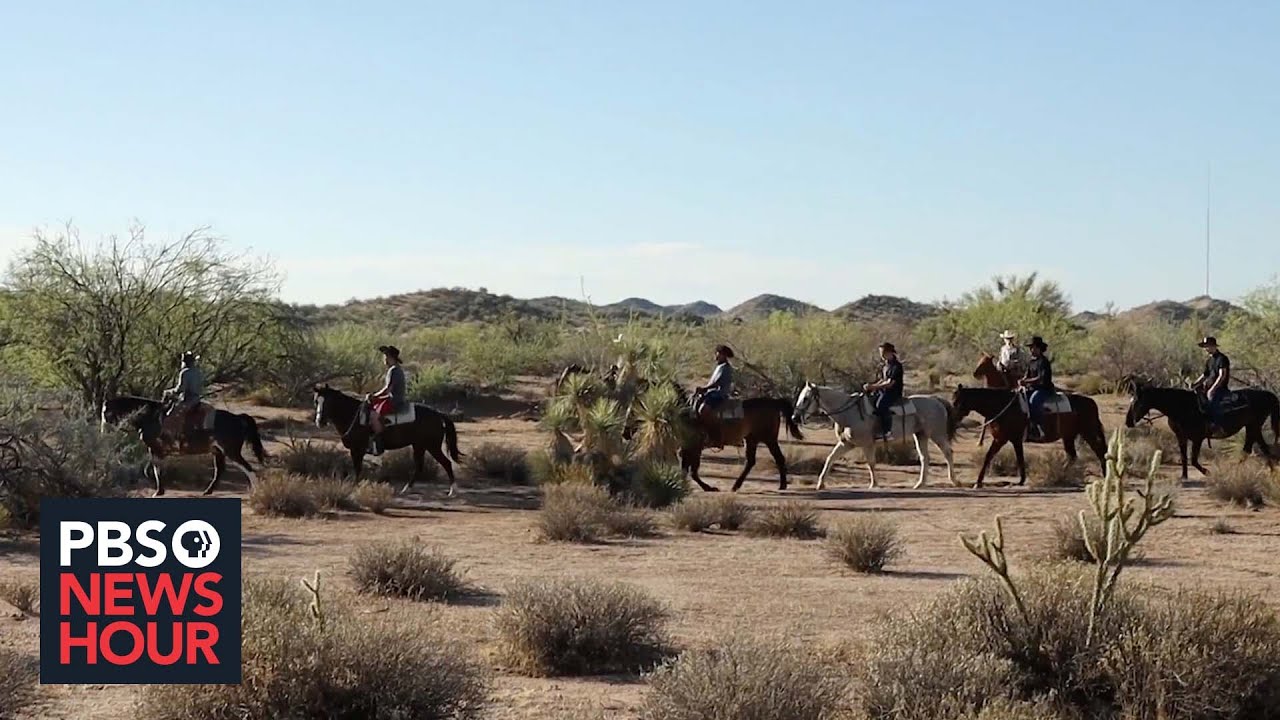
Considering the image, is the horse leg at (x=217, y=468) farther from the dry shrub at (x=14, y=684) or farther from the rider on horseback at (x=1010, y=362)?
the rider on horseback at (x=1010, y=362)

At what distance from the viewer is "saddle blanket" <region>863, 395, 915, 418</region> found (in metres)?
23.3

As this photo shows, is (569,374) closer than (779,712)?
No

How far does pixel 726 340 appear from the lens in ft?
136

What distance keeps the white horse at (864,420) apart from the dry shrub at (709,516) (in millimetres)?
4999

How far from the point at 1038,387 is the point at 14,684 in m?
18.5

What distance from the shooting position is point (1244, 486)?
63.8 feet

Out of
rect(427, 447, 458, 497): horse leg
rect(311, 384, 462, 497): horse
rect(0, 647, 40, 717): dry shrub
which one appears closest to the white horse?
rect(427, 447, 458, 497): horse leg

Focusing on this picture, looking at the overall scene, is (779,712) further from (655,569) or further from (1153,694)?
(655,569)

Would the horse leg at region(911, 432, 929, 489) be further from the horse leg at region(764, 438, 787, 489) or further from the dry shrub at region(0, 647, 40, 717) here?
the dry shrub at region(0, 647, 40, 717)

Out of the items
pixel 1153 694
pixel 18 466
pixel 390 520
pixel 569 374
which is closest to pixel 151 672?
pixel 1153 694

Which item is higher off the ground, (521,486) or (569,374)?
(569,374)

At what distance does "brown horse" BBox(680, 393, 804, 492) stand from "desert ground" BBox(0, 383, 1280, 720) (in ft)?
1.83

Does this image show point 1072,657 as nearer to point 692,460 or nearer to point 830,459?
point 692,460

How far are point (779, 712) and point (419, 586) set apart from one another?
19.1ft
